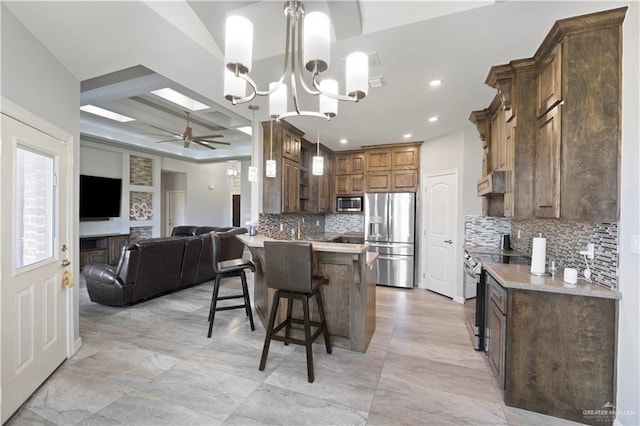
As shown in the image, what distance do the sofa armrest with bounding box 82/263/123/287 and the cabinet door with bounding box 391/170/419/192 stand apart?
464 cm

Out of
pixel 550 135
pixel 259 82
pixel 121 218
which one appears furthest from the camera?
pixel 121 218

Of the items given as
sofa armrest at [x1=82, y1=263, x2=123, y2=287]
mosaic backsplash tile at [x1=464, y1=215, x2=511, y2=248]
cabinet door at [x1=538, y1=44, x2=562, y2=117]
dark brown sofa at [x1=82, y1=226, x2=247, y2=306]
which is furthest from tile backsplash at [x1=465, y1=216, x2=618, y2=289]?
sofa armrest at [x1=82, y1=263, x2=123, y2=287]

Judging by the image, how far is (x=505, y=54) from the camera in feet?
7.36

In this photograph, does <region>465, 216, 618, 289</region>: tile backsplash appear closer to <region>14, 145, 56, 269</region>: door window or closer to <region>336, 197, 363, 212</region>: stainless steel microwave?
<region>336, 197, 363, 212</region>: stainless steel microwave

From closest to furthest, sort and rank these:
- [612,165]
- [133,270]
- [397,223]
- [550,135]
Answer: [612,165], [550,135], [133,270], [397,223]

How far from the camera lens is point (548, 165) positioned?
221cm

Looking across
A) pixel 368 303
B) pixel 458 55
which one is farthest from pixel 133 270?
pixel 458 55

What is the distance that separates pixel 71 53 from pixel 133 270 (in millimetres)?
2587

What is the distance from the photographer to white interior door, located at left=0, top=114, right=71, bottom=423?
1.78m

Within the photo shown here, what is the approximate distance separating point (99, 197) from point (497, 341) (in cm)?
782

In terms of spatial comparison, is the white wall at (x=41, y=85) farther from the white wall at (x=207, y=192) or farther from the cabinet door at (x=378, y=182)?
the white wall at (x=207, y=192)

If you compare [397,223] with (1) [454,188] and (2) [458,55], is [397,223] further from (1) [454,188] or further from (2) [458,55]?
(2) [458,55]

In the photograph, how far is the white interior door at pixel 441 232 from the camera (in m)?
4.47

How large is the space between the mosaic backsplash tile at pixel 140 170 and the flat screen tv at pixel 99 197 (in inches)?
18.3
